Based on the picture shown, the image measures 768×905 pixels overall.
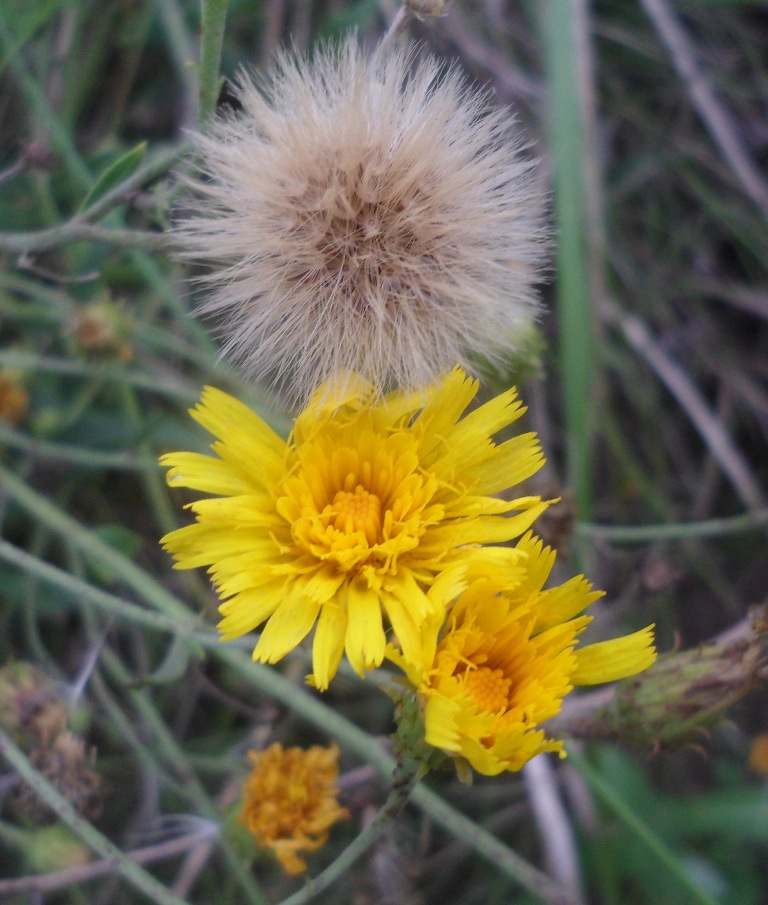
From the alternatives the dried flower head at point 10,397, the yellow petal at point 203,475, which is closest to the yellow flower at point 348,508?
the yellow petal at point 203,475

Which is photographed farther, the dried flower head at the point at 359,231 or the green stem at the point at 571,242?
the green stem at the point at 571,242

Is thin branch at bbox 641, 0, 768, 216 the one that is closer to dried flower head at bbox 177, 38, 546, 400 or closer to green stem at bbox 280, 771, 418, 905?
dried flower head at bbox 177, 38, 546, 400

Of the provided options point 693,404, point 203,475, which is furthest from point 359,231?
point 693,404

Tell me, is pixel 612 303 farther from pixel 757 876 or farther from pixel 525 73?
pixel 757 876

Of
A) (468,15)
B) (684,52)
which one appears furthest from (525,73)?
(684,52)

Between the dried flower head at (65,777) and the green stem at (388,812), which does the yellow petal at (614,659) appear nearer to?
the green stem at (388,812)

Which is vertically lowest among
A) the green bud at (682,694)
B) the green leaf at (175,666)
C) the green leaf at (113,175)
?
the green bud at (682,694)
